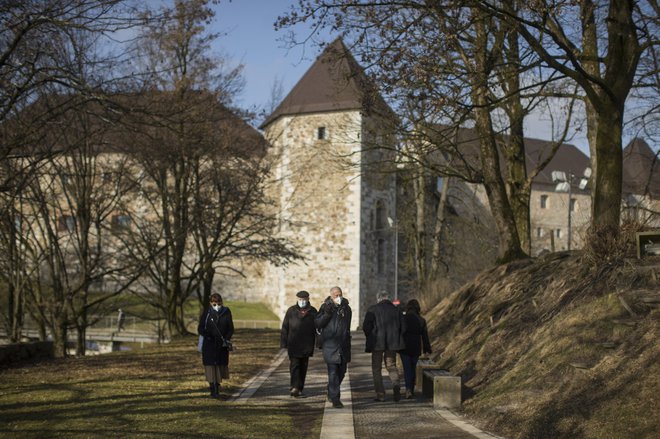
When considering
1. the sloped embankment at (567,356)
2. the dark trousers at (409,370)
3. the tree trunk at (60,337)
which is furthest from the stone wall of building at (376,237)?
the dark trousers at (409,370)

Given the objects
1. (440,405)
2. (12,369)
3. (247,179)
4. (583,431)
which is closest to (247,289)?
(247,179)

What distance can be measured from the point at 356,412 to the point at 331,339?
144cm

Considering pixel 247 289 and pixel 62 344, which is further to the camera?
pixel 247 289

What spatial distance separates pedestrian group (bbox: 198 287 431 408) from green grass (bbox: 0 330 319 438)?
2.69 ft

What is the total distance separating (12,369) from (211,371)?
4986 mm

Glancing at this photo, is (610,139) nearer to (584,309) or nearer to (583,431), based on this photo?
(584,309)

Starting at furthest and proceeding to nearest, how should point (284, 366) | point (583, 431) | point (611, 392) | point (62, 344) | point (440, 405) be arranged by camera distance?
1. point (62, 344)
2. point (284, 366)
3. point (440, 405)
4. point (611, 392)
5. point (583, 431)

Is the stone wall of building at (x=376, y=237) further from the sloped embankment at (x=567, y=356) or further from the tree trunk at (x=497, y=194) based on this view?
the sloped embankment at (x=567, y=356)

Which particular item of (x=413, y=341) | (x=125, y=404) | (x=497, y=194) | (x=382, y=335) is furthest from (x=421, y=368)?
(x=497, y=194)

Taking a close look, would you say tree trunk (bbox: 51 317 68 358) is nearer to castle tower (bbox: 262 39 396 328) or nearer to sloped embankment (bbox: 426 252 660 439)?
sloped embankment (bbox: 426 252 660 439)

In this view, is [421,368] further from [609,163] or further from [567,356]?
[609,163]

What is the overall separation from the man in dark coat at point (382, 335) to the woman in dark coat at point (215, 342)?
2.20 meters

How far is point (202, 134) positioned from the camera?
61.9 feet

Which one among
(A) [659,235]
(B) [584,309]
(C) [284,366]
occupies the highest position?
(A) [659,235]
